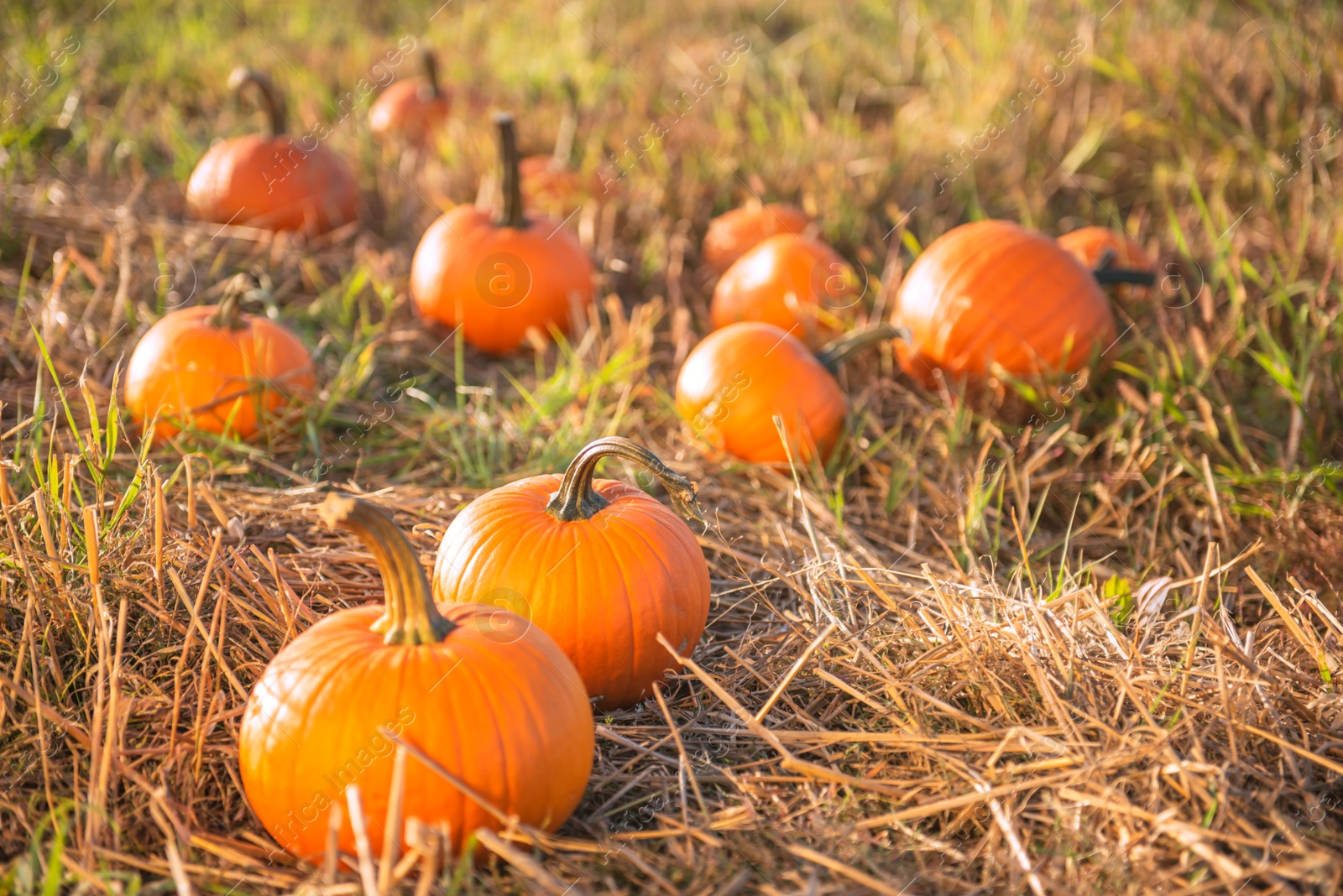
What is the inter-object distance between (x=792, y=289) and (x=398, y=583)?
2.44 meters

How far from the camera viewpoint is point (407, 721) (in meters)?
1.66

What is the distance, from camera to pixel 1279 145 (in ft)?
15.1

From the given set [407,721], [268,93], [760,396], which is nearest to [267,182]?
[268,93]

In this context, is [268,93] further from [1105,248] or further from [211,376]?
[1105,248]

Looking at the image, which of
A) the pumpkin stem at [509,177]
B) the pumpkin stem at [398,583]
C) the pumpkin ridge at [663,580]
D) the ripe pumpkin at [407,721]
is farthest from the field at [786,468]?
the pumpkin stem at [509,177]

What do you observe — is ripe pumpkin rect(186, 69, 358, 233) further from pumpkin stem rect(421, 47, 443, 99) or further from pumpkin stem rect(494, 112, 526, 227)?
pumpkin stem rect(421, 47, 443, 99)

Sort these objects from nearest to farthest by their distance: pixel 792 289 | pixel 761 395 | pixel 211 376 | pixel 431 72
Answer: pixel 211 376 → pixel 761 395 → pixel 792 289 → pixel 431 72

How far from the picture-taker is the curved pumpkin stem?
3.67 meters

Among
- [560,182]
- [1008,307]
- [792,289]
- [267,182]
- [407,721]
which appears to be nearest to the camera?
[407,721]

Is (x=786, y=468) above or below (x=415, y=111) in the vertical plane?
below

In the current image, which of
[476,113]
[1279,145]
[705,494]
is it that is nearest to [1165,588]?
[705,494]

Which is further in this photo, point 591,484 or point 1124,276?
point 1124,276

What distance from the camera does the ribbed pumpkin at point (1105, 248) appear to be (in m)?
3.94

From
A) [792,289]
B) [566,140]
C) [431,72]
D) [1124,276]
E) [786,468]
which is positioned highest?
[431,72]
